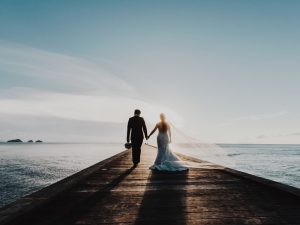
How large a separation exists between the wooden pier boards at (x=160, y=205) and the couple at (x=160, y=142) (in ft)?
10.2

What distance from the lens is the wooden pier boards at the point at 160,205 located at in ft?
12.4

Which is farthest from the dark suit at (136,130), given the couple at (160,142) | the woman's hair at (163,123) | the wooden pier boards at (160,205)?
the wooden pier boards at (160,205)

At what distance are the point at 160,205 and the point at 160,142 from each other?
237 inches

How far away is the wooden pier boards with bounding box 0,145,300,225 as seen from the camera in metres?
3.79

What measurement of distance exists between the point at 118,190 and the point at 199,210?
7.18 feet

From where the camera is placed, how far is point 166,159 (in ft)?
33.2

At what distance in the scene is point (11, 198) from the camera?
13.1m

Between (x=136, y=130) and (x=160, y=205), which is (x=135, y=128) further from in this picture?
(x=160, y=205)

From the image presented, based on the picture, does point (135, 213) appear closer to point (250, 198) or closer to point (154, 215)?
point (154, 215)

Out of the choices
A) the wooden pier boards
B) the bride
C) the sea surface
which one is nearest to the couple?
the bride

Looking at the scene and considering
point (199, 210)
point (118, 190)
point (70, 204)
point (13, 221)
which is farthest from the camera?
point (118, 190)

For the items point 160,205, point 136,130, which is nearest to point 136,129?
point 136,130

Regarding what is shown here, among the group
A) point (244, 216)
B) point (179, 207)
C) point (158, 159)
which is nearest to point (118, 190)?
point (179, 207)

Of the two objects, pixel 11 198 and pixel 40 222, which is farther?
pixel 11 198
